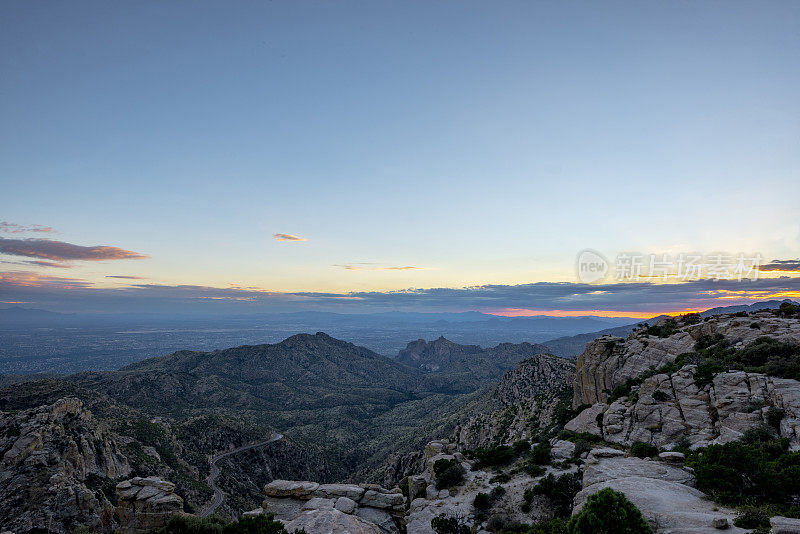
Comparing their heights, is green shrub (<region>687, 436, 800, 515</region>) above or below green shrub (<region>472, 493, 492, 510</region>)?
above

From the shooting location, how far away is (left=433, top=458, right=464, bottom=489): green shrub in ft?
93.5

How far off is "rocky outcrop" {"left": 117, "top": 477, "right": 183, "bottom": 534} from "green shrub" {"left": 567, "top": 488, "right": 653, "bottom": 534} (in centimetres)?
2498

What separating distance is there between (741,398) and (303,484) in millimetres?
36664

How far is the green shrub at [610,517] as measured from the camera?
40.9 feet

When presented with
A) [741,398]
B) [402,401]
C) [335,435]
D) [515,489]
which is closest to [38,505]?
[515,489]

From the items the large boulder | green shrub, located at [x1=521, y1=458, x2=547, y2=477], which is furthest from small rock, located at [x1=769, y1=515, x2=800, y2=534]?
the large boulder

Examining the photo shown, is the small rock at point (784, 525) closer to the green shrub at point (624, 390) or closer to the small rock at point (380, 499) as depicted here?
the small rock at point (380, 499)

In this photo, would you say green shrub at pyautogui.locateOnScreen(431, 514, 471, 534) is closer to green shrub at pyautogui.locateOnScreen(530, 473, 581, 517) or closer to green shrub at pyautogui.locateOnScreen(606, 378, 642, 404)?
green shrub at pyautogui.locateOnScreen(530, 473, 581, 517)

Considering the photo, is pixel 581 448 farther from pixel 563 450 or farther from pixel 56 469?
pixel 56 469

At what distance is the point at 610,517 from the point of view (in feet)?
41.3

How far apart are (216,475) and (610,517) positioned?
264ft

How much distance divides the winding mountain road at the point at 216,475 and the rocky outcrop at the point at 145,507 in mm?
18161

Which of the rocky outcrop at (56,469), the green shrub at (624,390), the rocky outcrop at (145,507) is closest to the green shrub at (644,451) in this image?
the green shrub at (624,390)

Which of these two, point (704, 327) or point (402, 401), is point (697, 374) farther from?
point (402, 401)
